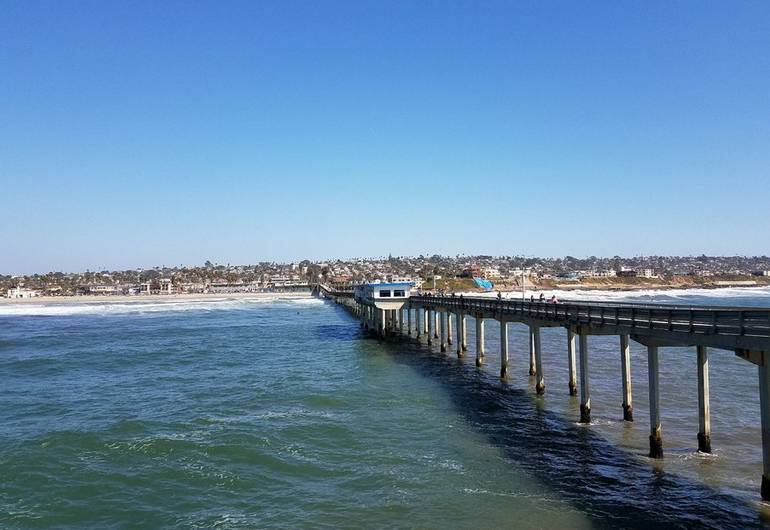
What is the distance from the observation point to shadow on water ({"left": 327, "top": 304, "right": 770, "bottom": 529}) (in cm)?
1494

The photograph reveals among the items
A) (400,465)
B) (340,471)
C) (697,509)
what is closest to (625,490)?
(697,509)

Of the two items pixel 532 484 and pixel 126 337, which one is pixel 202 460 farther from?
pixel 126 337

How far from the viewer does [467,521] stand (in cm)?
1478

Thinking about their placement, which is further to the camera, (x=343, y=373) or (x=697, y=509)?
(x=343, y=373)

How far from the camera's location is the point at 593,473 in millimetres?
18141

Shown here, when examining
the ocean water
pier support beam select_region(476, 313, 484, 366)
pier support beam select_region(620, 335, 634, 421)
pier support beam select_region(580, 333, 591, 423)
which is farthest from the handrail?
pier support beam select_region(476, 313, 484, 366)

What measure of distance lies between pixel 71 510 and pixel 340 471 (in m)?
7.33

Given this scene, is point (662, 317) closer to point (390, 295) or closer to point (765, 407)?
point (765, 407)

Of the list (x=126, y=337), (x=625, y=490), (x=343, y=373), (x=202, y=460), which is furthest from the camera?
(x=126, y=337)

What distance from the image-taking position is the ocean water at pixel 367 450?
15602 millimetres

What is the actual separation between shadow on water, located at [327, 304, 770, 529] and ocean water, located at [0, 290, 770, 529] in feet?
0.22

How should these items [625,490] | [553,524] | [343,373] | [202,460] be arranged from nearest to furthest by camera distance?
1. [553,524]
2. [625,490]
3. [202,460]
4. [343,373]

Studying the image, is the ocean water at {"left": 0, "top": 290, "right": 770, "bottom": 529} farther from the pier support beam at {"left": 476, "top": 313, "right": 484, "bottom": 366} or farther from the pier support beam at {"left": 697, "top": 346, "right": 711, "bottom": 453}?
the pier support beam at {"left": 476, "top": 313, "right": 484, "bottom": 366}

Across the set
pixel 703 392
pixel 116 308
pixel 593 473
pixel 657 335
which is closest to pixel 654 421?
pixel 703 392
